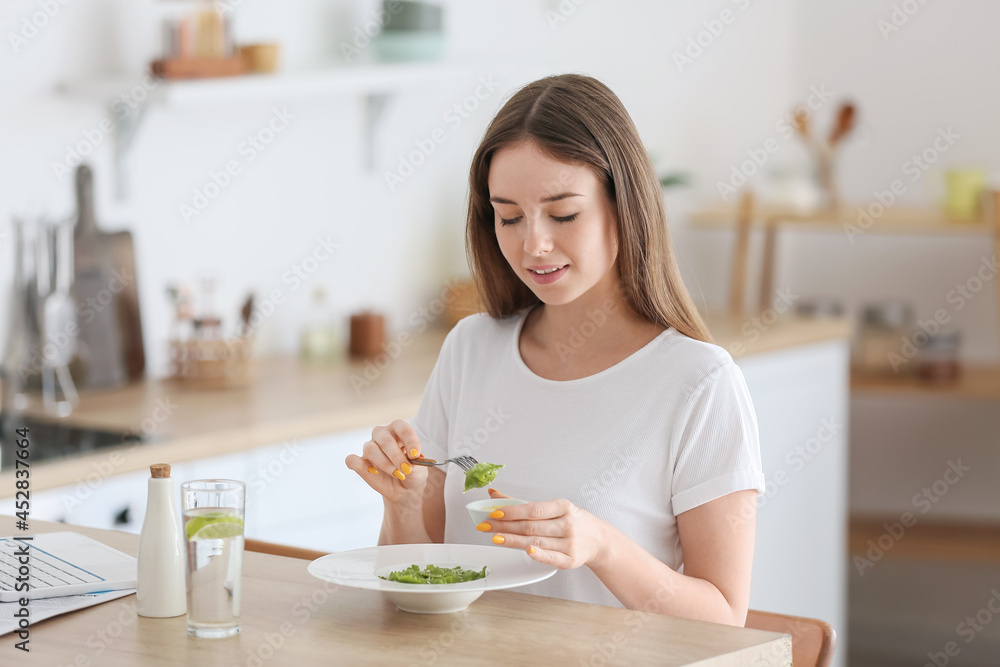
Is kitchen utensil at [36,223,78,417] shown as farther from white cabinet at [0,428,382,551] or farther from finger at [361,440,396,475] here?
finger at [361,440,396,475]

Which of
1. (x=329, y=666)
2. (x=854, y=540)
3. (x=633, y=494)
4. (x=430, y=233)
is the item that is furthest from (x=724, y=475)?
(x=854, y=540)

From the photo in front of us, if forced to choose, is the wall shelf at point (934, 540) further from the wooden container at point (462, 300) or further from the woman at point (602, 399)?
the woman at point (602, 399)

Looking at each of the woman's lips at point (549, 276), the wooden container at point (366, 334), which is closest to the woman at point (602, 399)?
the woman's lips at point (549, 276)

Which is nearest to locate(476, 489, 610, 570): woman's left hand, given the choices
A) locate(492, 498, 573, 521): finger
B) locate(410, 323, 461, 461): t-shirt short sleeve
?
locate(492, 498, 573, 521): finger

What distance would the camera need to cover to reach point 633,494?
1395 millimetres

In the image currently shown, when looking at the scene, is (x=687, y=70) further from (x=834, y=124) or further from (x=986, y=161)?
(x=986, y=161)

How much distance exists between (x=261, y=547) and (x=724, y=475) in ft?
1.91

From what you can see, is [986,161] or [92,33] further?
[986,161]

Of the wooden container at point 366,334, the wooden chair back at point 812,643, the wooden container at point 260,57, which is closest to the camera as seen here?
the wooden chair back at point 812,643

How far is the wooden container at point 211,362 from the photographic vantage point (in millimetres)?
2518

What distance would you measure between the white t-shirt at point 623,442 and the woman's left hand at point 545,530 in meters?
0.26

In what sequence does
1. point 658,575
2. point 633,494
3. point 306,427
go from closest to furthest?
point 658,575 → point 633,494 → point 306,427

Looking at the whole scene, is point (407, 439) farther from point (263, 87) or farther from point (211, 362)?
point (263, 87)

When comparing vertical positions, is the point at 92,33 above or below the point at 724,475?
above
